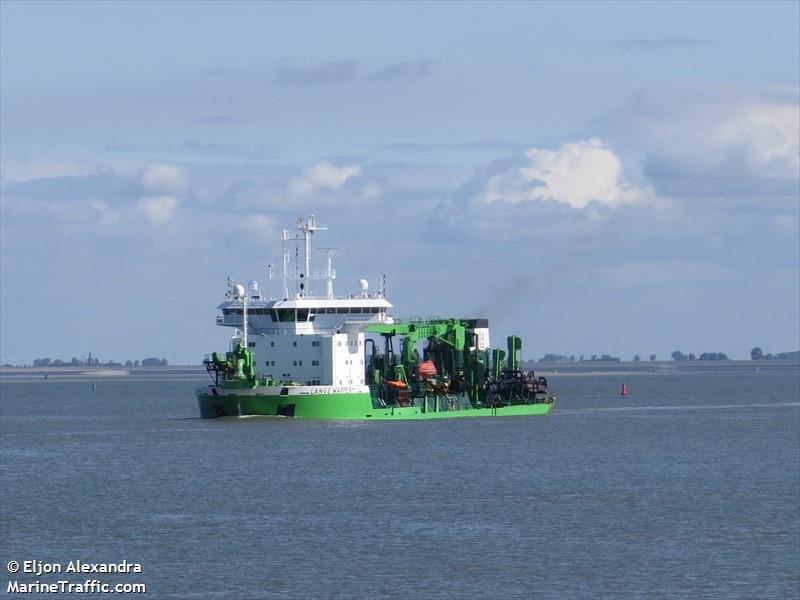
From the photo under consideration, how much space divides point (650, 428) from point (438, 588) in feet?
202

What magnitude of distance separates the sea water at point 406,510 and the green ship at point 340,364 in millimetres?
1607

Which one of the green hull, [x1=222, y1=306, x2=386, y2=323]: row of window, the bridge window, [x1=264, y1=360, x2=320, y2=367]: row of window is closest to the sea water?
the green hull

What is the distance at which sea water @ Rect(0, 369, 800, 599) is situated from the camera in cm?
4028

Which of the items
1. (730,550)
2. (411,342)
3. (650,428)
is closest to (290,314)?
(411,342)

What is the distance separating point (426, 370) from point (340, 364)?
10.0 m

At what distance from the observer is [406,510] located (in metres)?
52.5

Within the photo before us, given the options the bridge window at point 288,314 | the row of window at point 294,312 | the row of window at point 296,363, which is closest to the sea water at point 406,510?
the row of window at point 296,363

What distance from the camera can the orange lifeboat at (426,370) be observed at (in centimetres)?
9931

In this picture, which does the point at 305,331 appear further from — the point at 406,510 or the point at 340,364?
the point at 406,510

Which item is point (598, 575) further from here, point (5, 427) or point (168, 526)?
point (5, 427)

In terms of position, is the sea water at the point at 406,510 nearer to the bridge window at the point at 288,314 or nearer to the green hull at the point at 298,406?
the green hull at the point at 298,406

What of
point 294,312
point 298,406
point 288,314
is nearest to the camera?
point 298,406

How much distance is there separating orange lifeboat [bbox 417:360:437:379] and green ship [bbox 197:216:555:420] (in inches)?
2.5

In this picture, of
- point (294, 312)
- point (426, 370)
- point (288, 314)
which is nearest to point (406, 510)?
point (294, 312)
